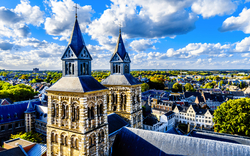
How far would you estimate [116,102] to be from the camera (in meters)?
29.8

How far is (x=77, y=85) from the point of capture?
19219 mm

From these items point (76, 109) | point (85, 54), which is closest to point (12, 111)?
point (76, 109)

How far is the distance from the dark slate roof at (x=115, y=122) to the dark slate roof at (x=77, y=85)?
732cm

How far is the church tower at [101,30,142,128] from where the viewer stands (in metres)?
28.6

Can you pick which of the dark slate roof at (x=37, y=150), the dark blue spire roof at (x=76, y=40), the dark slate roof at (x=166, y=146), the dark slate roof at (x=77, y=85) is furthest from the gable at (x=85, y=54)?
the dark slate roof at (x=37, y=150)

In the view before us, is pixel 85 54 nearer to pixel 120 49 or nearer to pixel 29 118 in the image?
pixel 120 49

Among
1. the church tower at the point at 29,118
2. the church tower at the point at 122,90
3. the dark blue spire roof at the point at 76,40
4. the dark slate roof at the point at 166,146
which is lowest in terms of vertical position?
the church tower at the point at 29,118

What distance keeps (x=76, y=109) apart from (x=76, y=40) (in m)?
8.83

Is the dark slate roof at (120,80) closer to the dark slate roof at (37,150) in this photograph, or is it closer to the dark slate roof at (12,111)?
the dark slate roof at (37,150)

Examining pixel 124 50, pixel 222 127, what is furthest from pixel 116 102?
pixel 222 127

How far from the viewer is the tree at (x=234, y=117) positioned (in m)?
40.2

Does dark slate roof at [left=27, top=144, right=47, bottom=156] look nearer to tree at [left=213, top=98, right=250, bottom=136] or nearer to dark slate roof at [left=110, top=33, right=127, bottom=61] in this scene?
dark slate roof at [left=110, top=33, right=127, bottom=61]

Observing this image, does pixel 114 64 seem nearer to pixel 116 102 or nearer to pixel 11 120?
pixel 116 102

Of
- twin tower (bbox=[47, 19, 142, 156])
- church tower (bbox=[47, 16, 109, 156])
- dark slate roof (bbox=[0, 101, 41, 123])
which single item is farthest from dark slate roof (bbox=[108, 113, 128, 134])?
dark slate roof (bbox=[0, 101, 41, 123])
